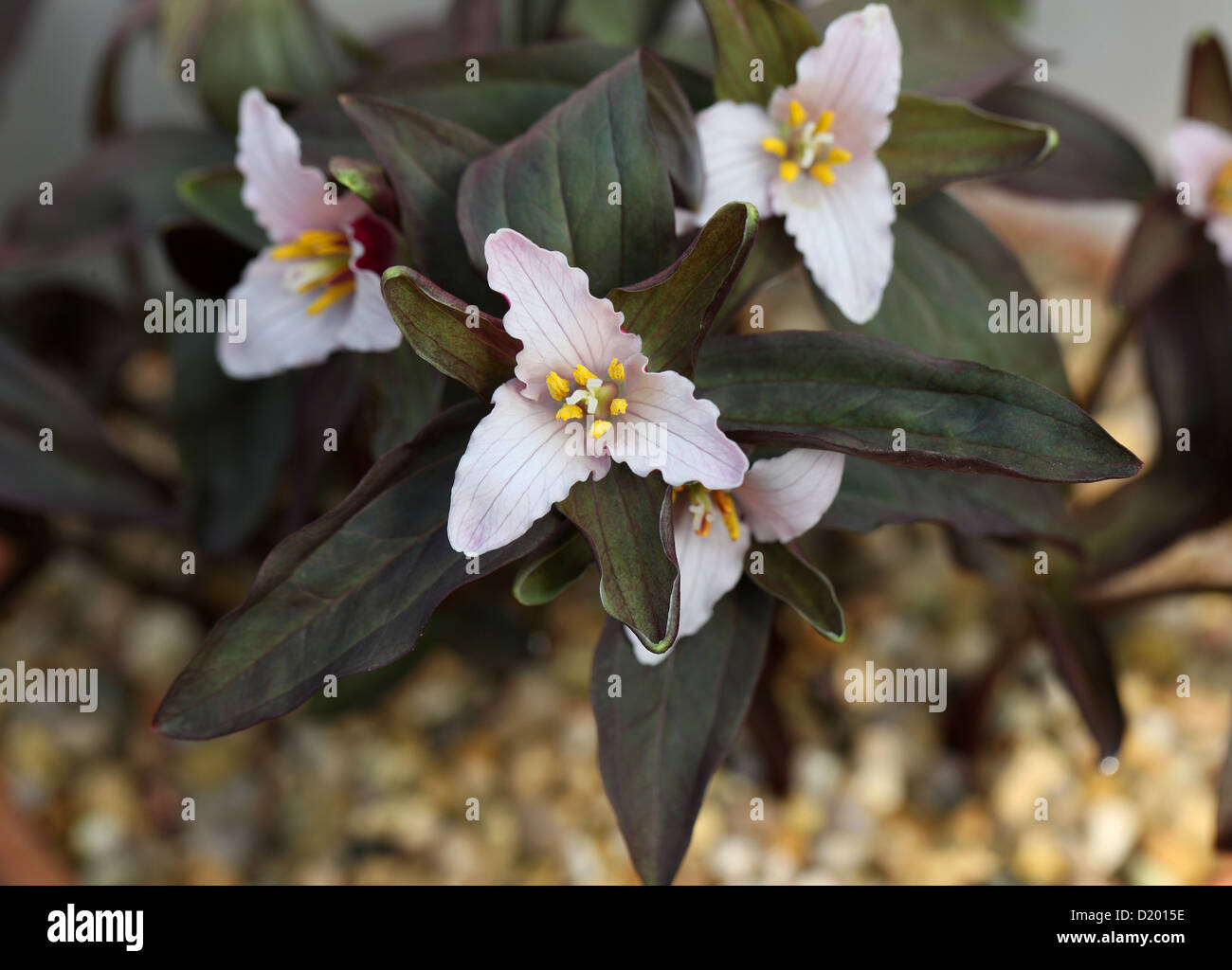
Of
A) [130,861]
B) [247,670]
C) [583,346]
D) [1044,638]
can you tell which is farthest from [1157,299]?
[130,861]

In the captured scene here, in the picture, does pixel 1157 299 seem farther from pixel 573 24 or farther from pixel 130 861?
pixel 130 861

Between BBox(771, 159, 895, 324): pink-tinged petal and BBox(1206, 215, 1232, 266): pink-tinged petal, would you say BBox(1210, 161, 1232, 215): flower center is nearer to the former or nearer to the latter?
BBox(1206, 215, 1232, 266): pink-tinged petal

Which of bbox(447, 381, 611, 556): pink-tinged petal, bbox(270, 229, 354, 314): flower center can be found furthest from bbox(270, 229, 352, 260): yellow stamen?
bbox(447, 381, 611, 556): pink-tinged petal

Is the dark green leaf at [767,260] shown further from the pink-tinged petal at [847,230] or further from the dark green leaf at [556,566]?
the dark green leaf at [556,566]

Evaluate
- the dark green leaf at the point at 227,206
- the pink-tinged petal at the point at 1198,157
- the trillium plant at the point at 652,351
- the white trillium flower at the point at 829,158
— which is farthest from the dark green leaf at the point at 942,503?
the dark green leaf at the point at 227,206

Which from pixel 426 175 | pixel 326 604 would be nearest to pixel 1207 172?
pixel 426 175

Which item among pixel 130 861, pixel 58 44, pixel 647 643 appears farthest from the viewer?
pixel 58 44
